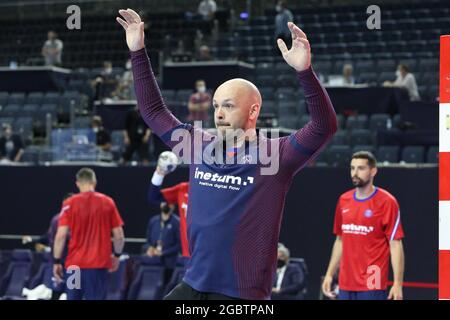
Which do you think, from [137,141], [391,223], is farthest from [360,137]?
[391,223]

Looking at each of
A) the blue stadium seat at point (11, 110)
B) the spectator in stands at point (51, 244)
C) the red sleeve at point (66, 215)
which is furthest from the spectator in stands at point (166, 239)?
the blue stadium seat at point (11, 110)

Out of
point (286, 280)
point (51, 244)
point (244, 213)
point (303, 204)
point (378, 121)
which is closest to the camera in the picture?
point (244, 213)

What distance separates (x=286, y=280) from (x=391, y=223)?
368 centimetres

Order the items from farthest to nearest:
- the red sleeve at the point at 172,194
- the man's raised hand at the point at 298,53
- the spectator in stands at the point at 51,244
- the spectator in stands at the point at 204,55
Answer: the spectator in stands at the point at 204,55 → the spectator in stands at the point at 51,244 → the red sleeve at the point at 172,194 → the man's raised hand at the point at 298,53

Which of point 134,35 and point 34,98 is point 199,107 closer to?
point 34,98

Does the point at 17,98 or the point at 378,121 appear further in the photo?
the point at 17,98

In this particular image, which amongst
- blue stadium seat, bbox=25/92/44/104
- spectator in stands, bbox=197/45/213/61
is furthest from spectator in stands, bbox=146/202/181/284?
blue stadium seat, bbox=25/92/44/104

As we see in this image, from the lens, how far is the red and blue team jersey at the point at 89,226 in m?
10.5

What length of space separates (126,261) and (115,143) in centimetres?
418

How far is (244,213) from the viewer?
156 inches

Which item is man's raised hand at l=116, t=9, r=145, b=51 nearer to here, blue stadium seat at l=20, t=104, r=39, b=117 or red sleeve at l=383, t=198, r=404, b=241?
red sleeve at l=383, t=198, r=404, b=241

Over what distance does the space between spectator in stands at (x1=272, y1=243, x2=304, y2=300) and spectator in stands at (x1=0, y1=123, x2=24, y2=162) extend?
655 cm

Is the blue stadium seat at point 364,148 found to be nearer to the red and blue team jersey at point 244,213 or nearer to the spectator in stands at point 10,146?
the spectator in stands at point 10,146

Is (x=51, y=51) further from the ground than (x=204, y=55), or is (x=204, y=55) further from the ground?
(x=51, y=51)
